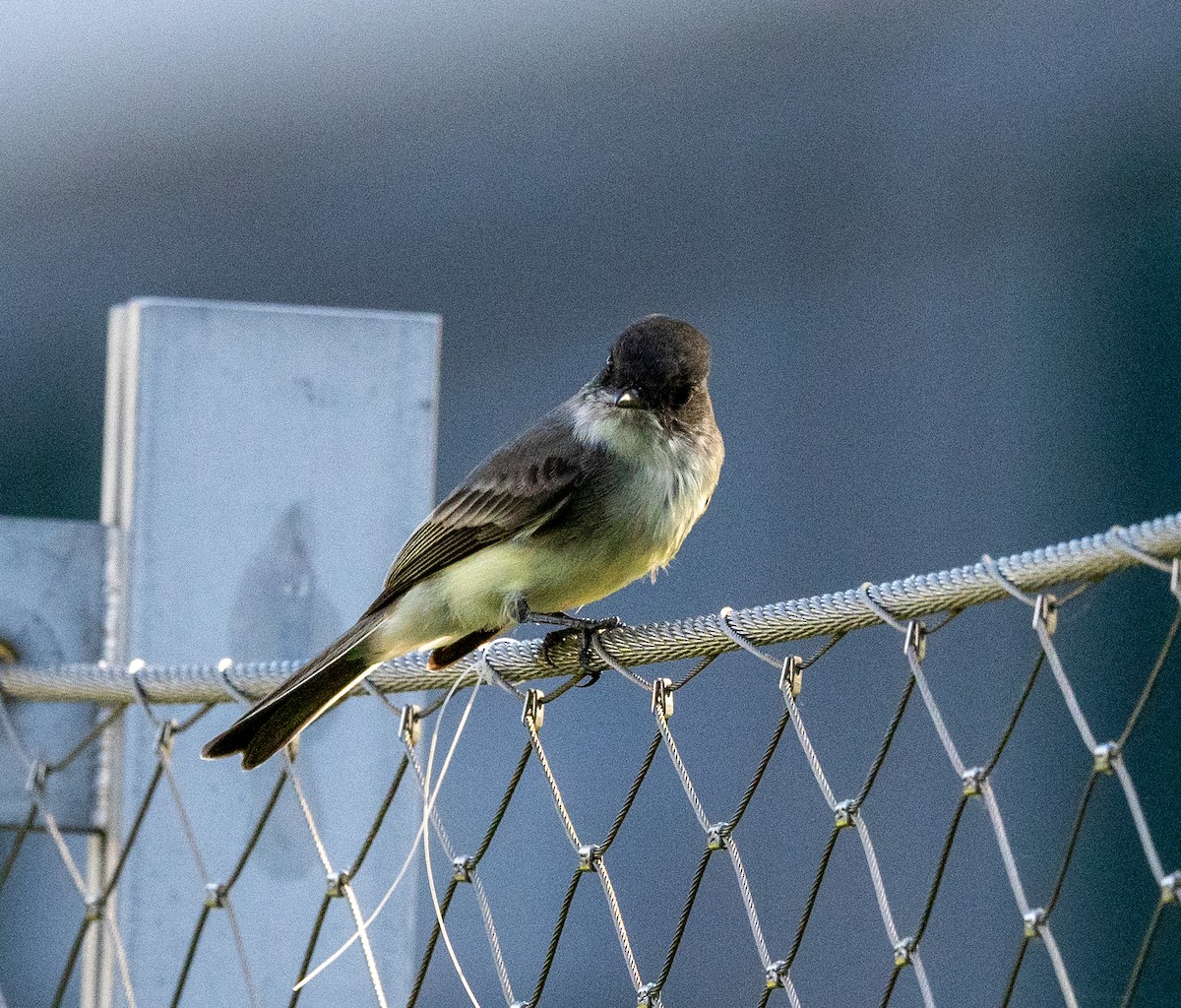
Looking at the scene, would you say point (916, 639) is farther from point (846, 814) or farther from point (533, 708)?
point (533, 708)

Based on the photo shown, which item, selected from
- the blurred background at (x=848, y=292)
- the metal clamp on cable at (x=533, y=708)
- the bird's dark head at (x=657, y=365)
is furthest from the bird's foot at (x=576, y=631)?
the blurred background at (x=848, y=292)

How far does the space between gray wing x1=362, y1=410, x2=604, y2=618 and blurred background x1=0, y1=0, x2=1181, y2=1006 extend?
1749mm

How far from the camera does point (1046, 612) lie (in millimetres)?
1380

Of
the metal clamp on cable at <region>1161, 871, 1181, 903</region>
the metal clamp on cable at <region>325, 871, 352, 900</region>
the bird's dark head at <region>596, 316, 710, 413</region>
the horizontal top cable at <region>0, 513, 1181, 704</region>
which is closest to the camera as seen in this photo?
the metal clamp on cable at <region>1161, 871, 1181, 903</region>

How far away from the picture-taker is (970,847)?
4.46 metres

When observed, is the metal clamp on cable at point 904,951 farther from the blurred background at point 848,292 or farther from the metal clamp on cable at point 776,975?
the blurred background at point 848,292

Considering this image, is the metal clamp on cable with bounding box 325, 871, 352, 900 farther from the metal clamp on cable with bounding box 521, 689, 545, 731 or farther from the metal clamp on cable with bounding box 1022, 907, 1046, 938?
the metal clamp on cable with bounding box 1022, 907, 1046, 938

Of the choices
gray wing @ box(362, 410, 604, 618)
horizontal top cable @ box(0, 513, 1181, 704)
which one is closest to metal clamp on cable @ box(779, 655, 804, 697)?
horizontal top cable @ box(0, 513, 1181, 704)

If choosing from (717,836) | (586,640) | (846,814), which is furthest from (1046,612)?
(586,640)

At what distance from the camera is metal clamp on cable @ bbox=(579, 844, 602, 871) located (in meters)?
1.77

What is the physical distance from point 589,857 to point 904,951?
1.30 feet

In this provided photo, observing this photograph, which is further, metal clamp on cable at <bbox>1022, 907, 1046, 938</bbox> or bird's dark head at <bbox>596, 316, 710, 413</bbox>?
bird's dark head at <bbox>596, 316, 710, 413</bbox>

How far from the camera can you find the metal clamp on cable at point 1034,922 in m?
1.35

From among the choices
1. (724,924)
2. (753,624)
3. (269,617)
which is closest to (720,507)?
(724,924)
